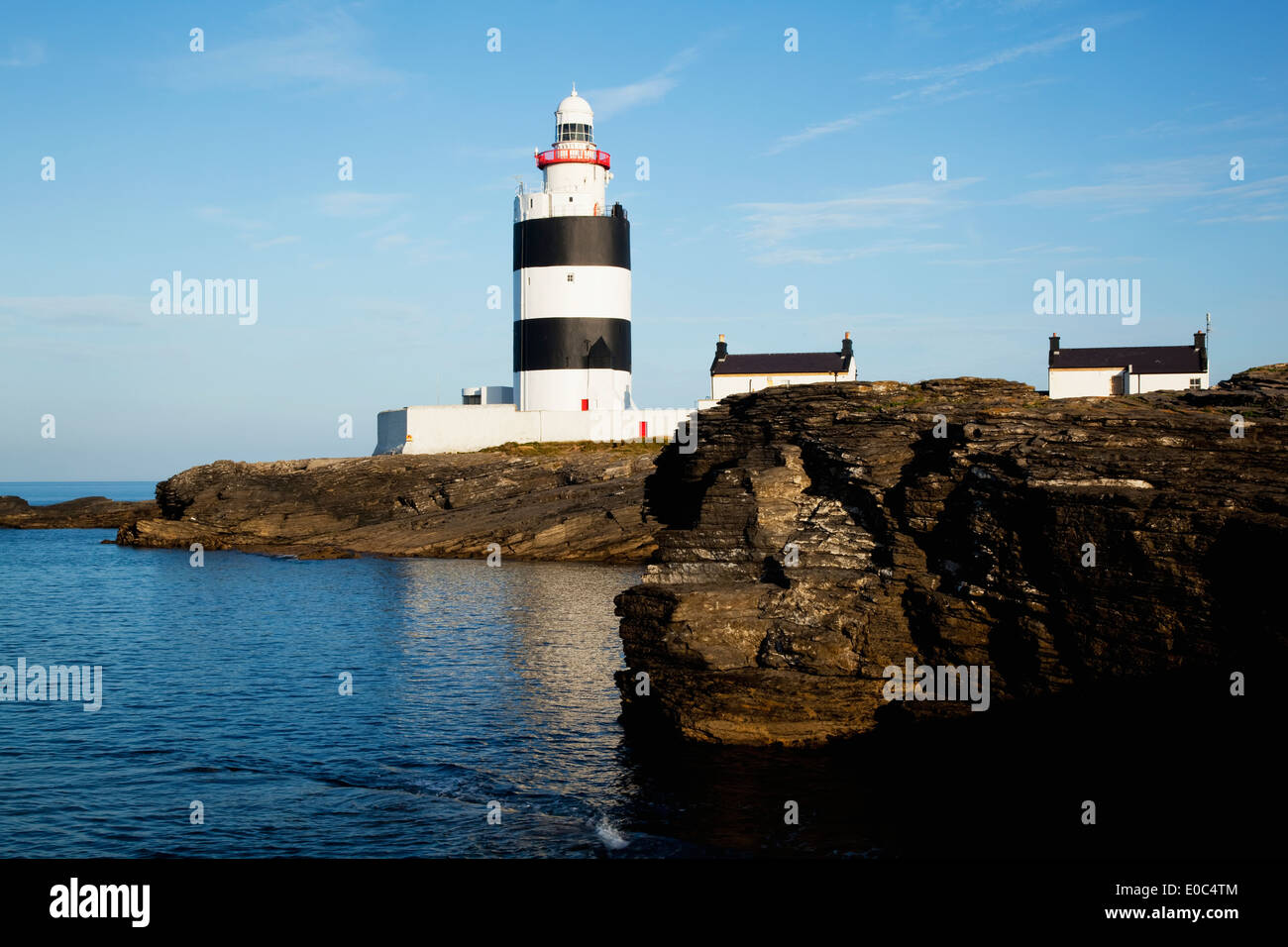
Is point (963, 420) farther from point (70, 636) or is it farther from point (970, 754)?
point (70, 636)

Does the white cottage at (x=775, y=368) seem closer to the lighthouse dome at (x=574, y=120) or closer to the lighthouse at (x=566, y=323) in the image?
the lighthouse at (x=566, y=323)

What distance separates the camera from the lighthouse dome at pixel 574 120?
69.6 m

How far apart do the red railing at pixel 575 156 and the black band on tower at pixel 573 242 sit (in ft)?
12.6

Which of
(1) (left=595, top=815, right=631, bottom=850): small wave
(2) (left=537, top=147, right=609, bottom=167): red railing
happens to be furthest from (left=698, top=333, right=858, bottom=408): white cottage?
(1) (left=595, top=815, right=631, bottom=850): small wave

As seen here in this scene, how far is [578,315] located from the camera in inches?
2717

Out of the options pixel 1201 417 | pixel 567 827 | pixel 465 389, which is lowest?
pixel 567 827

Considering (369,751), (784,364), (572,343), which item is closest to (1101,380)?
(784,364)

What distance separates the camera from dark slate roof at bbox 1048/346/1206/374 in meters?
65.9

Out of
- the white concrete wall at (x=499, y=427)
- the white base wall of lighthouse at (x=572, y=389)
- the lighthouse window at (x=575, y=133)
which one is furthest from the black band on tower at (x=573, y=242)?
the white concrete wall at (x=499, y=427)

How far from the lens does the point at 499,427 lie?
71750mm

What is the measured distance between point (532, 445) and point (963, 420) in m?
49.8

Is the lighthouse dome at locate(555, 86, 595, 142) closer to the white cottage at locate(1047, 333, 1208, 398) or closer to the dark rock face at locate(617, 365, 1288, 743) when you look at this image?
the white cottage at locate(1047, 333, 1208, 398)

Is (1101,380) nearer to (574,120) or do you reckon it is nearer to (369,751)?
(574,120)

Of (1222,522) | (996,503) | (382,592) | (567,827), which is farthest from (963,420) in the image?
(382,592)
